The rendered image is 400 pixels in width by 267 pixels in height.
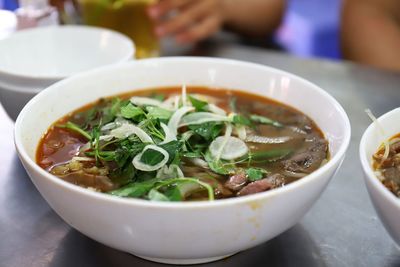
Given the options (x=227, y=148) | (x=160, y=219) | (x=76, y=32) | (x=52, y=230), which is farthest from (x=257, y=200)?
(x=76, y=32)

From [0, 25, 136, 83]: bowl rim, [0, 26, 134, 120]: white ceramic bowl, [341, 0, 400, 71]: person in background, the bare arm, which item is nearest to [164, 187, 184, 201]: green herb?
[0, 25, 136, 83]: bowl rim

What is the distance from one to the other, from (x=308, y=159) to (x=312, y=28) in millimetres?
2631

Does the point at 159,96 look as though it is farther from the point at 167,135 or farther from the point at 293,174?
the point at 293,174

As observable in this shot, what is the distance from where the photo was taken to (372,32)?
244 centimetres

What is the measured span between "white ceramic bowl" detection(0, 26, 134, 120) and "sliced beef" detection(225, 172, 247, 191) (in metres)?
0.67

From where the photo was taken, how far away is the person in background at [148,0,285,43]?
88.3 inches

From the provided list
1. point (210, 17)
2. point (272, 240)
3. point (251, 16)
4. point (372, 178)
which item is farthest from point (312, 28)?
point (372, 178)

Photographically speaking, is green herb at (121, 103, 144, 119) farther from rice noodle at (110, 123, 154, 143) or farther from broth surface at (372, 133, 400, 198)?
broth surface at (372, 133, 400, 198)

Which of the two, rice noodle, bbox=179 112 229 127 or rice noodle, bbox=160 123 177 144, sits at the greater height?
rice noodle, bbox=160 123 177 144

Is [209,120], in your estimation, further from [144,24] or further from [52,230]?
[144,24]

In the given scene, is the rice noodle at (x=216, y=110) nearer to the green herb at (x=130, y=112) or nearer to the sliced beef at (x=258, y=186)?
the green herb at (x=130, y=112)

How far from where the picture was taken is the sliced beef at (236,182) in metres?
1.02

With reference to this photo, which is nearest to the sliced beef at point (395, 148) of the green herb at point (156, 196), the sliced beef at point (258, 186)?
the sliced beef at point (258, 186)

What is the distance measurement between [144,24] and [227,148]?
0.93 metres
